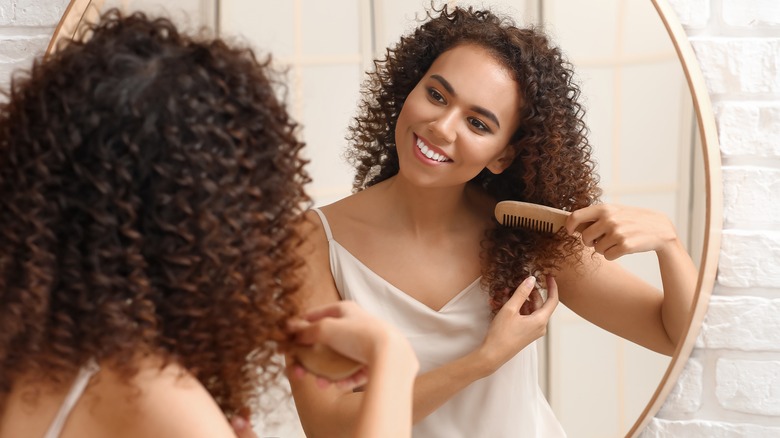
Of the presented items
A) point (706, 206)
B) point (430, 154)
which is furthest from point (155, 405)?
point (706, 206)

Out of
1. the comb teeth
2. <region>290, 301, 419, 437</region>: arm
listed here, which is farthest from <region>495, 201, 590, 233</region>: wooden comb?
<region>290, 301, 419, 437</region>: arm

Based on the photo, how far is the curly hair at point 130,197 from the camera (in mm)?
592

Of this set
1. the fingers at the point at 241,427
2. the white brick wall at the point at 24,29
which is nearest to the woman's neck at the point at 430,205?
the fingers at the point at 241,427

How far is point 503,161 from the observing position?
0.84m

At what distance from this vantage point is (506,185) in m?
0.86

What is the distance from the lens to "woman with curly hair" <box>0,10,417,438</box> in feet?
1.95

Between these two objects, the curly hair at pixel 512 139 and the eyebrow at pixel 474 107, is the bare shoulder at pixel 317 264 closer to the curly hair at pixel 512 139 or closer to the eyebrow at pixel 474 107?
the curly hair at pixel 512 139

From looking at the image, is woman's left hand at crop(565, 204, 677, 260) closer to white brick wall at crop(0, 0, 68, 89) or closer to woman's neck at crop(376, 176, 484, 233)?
woman's neck at crop(376, 176, 484, 233)

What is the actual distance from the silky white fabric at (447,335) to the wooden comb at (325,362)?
0.14m

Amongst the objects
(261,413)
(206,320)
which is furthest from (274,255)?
(261,413)

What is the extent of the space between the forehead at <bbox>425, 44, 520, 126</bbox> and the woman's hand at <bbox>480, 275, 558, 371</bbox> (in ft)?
0.58

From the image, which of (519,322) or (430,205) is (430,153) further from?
(519,322)

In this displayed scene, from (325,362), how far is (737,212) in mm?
541

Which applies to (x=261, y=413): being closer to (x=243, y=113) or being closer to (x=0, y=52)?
(x=243, y=113)
